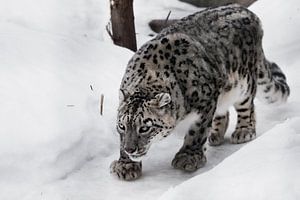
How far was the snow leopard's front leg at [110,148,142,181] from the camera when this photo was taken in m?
5.12

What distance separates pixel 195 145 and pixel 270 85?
1.05 meters

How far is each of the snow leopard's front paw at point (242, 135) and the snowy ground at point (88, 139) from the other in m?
0.06

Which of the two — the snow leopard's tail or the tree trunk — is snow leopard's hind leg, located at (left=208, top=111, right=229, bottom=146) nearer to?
the snow leopard's tail

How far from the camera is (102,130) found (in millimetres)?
5793

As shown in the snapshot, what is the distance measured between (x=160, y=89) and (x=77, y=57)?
6.78 feet

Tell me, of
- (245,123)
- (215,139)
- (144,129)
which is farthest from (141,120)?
(245,123)

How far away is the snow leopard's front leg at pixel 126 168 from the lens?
202 inches

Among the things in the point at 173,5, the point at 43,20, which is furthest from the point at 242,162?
the point at 173,5

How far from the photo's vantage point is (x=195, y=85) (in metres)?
5.06

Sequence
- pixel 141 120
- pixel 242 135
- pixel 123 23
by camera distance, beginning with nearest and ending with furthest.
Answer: pixel 141 120 → pixel 242 135 → pixel 123 23

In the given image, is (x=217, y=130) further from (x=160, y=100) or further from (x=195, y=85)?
(x=160, y=100)

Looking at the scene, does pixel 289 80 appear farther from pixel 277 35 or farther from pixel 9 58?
pixel 9 58

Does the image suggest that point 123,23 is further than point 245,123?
Yes

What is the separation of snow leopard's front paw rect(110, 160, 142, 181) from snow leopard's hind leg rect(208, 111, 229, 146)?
0.87 meters
